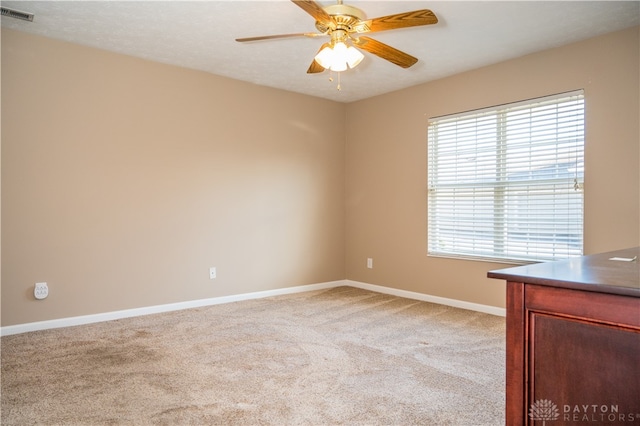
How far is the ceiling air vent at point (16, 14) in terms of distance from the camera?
2.98 metres

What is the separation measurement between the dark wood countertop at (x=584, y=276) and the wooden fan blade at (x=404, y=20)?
1536mm

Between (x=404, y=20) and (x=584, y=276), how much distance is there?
5.71ft

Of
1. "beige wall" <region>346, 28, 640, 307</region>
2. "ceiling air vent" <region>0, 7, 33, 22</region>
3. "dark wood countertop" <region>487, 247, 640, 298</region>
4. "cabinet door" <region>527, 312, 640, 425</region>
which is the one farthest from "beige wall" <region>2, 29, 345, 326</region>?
"cabinet door" <region>527, 312, 640, 425</region>

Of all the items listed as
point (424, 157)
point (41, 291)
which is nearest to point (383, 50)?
point (424, 157)

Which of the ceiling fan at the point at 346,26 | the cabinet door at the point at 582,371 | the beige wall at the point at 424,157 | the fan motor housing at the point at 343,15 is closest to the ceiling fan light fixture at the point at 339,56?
the ceiling fan at the point at 346,26

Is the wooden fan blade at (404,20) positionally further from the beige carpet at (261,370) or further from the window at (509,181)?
the beige carpet at (261,370)

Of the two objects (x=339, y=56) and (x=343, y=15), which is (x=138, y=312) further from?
(x=343, y=15)

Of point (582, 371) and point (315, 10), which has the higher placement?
point (315, 10)

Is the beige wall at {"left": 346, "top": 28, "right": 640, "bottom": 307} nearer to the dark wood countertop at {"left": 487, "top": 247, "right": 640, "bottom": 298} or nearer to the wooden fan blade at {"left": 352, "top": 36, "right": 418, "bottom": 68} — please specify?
the wooden fan blade at {"left": 352, "top": 36, "right": 418, "bottom": 68}

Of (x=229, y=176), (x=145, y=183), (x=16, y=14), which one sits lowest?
(x=145, y=183)

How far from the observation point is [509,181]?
3963 mm

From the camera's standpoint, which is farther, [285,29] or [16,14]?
[285,29]

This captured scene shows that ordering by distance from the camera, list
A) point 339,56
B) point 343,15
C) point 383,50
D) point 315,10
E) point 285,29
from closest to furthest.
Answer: point 315,10
point 343,15
point 339,56
point 383,50
point 285,29

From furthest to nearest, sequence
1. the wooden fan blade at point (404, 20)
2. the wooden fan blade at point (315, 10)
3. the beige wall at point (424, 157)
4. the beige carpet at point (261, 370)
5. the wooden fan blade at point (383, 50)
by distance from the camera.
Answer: the beige wall at point (424, 157), the wooden fan blade at point (383, 50), the wooden fan blade at point (404, 20), the wooden fan blade at point (315, 10), the beige carpet at point (261, 370)
